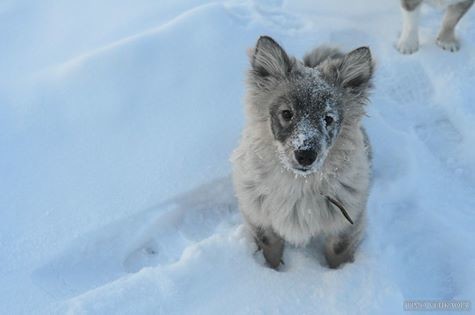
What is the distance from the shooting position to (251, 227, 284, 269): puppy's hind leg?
10.5ft

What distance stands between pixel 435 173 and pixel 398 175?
0.29m

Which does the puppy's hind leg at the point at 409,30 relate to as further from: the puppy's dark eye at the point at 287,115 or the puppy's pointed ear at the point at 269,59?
the puppy's dark eye at the point at 287,115

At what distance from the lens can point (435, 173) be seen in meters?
3.91

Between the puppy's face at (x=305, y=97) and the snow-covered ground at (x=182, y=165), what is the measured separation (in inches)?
33.0

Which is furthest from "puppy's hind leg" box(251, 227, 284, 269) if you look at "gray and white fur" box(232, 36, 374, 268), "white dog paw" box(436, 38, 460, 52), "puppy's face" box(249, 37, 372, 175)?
"white dog paw" box(436, 38, 460, 52)

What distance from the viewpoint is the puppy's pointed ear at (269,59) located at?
2.91 metres

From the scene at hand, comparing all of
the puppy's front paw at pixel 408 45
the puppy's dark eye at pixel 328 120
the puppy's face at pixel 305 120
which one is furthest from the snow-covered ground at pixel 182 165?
the puppy's dark eye at pixel 328 120

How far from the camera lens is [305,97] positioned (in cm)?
282

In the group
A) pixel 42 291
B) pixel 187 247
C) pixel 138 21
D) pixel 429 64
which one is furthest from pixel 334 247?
pixel 138 21

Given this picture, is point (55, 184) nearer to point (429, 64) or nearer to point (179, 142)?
point (179, 142)

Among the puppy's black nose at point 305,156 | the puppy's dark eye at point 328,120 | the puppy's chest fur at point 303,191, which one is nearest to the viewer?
the puppy's black nose at point 305,156

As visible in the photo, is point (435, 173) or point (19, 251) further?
point (435, 173)

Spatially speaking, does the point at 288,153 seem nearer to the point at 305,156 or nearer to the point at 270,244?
the point at 305,156

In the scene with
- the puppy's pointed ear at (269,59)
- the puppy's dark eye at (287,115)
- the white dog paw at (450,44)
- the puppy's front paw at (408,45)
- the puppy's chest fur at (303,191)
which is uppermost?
the puppy's pointed ear at (269,59)
